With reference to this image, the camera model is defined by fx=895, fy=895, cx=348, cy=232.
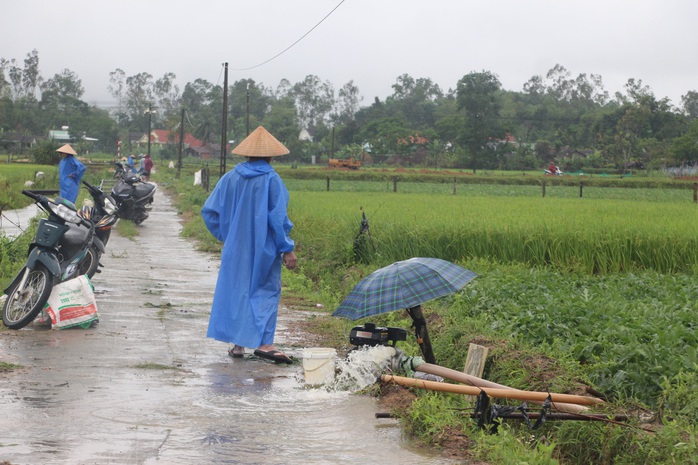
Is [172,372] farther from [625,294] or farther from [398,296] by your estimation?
[625,294]

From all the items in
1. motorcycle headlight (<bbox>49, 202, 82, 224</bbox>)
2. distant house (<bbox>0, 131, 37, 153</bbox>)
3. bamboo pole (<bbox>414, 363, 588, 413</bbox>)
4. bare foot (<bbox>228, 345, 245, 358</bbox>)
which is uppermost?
distant house (<bbox>0, 131, 37, 153</bbox>)

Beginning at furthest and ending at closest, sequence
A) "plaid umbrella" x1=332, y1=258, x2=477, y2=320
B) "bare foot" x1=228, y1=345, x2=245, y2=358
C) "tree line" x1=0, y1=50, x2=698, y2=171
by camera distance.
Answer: "tree line" x1=0, y1=50, x2=698, y2=171
"bare foot" x1=228, y1=345, x2=245, y2=358
"plaid umbrella" x1=332, y1=258, x2=477, y2=320

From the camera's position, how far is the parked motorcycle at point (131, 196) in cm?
1923

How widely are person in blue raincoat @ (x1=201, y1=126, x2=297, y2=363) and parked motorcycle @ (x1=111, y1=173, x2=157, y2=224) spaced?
487 inches

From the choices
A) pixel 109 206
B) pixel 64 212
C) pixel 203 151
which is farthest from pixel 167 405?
pixel 203 151

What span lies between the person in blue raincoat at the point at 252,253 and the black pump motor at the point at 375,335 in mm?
922

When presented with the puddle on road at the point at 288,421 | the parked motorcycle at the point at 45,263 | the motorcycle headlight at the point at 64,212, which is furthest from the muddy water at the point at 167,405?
the motorcycle headlight at the point at 64,212

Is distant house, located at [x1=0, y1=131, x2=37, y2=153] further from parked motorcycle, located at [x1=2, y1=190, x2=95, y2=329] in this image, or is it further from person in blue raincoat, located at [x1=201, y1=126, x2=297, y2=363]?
person in blue raincoat, located at [x1=201, y1=126, x2=297, y2=363]

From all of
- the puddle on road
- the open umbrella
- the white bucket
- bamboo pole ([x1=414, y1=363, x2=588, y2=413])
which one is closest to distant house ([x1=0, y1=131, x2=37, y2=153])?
the puddle on road

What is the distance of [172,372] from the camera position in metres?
6.53

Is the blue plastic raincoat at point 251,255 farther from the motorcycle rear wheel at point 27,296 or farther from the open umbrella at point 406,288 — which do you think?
the motorcycle rear wheel at point 27,296

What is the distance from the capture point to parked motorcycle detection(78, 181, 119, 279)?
9875 mm

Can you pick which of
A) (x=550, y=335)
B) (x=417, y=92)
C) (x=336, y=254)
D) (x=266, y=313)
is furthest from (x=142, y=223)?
(x=417, y=92)

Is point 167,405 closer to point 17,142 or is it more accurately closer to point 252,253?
point 252,253
